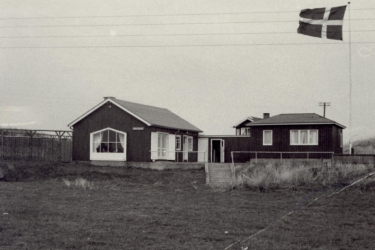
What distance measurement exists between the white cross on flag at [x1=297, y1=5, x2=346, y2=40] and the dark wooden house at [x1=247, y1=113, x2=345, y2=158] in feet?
59.7

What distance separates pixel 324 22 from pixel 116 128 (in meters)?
20.5

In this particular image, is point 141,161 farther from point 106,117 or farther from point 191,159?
point 191,159

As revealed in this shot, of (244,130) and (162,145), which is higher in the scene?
(244,130)

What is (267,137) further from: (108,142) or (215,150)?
(108,142)

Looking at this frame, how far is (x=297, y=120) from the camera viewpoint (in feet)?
128

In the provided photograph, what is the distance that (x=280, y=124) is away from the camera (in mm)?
38750

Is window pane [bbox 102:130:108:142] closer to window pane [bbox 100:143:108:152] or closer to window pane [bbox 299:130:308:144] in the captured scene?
window pane [bbox 100:143:108:152]

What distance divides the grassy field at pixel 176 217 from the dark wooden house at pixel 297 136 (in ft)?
42.5

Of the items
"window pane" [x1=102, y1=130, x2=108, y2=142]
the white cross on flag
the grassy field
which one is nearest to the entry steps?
the grassy field

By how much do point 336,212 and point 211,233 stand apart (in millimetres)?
5952

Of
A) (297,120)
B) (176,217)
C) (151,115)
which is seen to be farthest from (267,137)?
(176,217)

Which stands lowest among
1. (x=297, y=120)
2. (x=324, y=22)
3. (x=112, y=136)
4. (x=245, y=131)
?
(x=112, y=136)

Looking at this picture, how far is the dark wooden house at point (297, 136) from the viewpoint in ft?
124

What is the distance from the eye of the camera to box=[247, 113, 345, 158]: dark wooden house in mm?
37750
